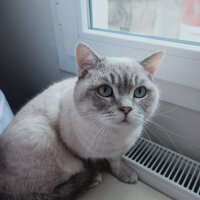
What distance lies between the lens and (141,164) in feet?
3.08

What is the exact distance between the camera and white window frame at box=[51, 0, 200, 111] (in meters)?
0.84

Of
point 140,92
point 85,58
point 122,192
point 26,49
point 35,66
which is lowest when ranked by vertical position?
point 122,192

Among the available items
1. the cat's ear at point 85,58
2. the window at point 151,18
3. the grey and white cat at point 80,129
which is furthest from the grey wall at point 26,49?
the cat's ear at point 85,58

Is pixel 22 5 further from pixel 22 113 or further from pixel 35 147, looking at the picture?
pixel 35 147

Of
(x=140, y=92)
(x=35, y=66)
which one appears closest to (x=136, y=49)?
(x=140, y=92)

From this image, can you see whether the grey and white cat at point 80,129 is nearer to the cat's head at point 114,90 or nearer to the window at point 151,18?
the cat's head at point 114,90

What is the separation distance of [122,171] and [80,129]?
0.31 meters

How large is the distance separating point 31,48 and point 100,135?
2.99 feet

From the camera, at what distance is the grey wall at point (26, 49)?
4.12 ft

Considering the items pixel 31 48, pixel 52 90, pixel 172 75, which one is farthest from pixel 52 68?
pixel 172 75

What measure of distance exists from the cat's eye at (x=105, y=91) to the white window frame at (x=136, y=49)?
32 centimetres

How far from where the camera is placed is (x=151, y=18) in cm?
100

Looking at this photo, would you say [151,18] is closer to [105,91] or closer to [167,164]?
[105,91]

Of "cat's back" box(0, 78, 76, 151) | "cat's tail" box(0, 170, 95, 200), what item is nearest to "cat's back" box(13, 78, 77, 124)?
"cat's back" box(0, 78, 76, 151)
